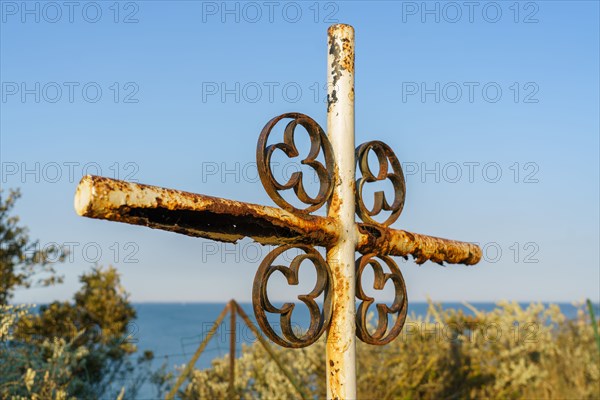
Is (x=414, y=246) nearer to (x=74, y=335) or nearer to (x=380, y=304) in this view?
(x=380, y=304)

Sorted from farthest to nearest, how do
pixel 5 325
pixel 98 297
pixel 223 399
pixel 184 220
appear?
pixel 98 297, pixel 223 399, pixel 5 325, pixel 184 220

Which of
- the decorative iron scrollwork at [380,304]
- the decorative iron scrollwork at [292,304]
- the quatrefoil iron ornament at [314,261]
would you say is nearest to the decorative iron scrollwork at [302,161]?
the quatrefoil iron ornament at [314,261]

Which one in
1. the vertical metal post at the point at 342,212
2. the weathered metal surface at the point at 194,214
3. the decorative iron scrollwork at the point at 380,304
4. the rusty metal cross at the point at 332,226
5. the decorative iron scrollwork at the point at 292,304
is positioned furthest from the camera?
the decorative iron scrollwork at the point at 380,304

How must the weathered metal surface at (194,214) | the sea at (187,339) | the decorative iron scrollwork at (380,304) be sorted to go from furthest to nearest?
1. the sea at (187,339)
2. the decorative iron scrollwork at (380,304)
3. the weathered metal surface at (194,214)

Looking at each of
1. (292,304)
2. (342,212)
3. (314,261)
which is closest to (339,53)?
(342,212)

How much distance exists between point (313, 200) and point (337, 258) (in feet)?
0.73

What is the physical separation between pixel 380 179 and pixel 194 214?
1011mm

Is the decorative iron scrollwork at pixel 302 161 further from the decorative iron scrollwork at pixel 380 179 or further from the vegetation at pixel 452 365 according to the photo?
the vegetation at pixel 452 365

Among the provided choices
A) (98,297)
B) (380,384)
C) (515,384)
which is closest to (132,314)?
(98,297)

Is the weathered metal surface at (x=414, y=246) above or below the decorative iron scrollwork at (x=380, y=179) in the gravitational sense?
below

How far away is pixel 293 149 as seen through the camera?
2352 millimetres

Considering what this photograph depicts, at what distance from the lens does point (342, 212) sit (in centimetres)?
241

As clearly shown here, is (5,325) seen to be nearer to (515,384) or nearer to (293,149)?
(293,149)

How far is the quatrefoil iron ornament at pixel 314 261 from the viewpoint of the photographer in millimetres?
2186
